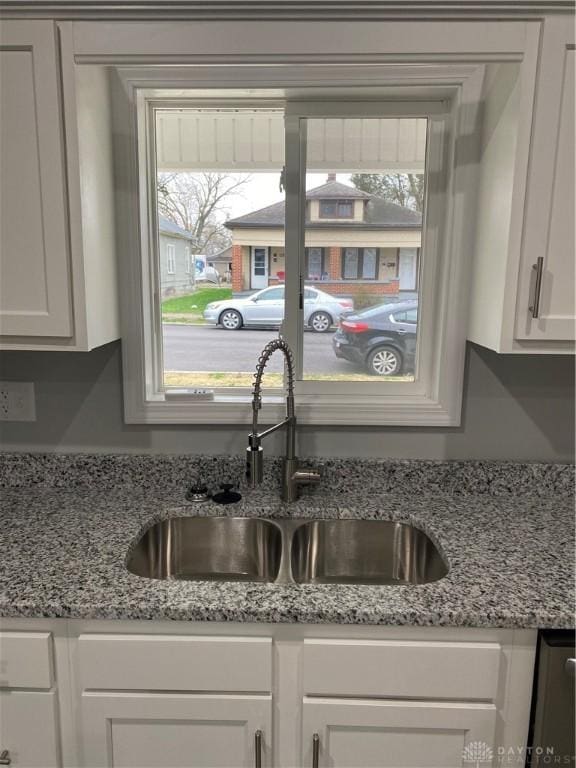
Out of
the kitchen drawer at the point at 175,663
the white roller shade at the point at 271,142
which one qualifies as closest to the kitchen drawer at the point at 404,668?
the kitchen drawer at the point at 175,663

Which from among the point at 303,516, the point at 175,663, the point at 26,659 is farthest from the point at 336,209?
the point at 26,659

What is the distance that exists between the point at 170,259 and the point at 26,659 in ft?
3.77

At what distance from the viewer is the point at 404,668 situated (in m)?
1.14

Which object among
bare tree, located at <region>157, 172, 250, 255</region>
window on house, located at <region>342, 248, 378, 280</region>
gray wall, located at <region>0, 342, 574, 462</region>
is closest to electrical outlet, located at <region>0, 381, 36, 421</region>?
gray wall, located at <region>0, 342, 574, 462</region>

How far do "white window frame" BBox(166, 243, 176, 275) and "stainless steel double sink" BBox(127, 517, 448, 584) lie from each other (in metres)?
0.77

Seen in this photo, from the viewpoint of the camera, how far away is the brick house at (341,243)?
1.68 meters

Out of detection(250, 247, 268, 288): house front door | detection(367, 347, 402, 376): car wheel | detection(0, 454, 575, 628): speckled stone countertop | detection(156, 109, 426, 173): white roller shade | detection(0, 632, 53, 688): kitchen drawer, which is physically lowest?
detection(0, 632, 53, 688): kitchen drawer

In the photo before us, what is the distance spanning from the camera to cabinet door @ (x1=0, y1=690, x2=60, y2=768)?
1182 millimetres

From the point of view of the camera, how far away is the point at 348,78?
4.90 feet

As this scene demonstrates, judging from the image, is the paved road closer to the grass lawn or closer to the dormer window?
the grass lawn

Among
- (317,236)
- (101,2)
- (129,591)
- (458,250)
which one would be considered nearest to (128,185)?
(101,2)

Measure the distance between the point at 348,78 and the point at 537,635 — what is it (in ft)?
4.73

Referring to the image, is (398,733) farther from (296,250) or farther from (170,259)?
(170,259)

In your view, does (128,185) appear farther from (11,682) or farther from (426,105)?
(11,682)
